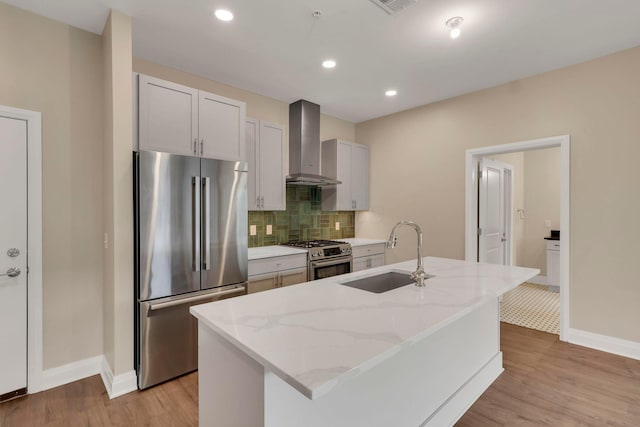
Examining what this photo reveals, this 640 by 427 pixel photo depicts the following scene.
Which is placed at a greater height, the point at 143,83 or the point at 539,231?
the point at 143,83

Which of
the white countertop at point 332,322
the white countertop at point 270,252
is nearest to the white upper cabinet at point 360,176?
the white countertop at point 270,252

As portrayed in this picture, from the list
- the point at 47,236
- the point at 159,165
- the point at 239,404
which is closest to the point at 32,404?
the point at 47,236

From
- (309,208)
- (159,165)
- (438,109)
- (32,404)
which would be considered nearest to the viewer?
(32,404)

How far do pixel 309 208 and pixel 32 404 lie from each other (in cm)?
325

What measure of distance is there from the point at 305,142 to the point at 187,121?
1.60 meters

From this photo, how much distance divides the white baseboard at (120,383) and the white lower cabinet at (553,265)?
19.3 feet

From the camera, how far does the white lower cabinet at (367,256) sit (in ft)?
13.7

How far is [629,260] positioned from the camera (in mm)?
2770

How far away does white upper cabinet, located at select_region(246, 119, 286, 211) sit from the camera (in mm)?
3449

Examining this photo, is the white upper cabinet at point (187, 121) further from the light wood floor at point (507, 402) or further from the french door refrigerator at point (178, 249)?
the light wood floor at point (507, 402)

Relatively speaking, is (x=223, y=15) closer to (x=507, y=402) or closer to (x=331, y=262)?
(x=331, y=262)

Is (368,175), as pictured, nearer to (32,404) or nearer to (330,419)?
(330,419)

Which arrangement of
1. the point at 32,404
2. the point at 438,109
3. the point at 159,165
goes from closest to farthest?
the point at 32,404
the point at 159,165
the point at 438,109

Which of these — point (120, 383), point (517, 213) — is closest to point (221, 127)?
point (120, 383)
